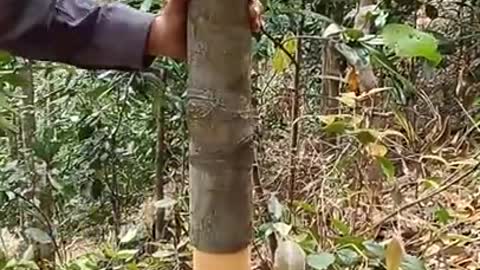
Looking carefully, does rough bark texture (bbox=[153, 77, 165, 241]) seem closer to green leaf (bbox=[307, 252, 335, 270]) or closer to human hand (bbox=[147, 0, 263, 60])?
green leaf (bbox=[307, 252, 335, 270])

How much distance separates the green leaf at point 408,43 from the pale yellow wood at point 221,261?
0.33 m

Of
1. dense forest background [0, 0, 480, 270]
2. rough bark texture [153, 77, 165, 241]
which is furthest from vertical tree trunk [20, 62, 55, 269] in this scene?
rough bark texture [153, 77, 165, 241]

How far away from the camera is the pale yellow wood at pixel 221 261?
647 mm

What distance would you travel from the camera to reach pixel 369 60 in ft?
3.14

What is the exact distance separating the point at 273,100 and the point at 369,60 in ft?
2.28

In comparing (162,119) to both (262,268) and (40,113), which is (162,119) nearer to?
(40,113)

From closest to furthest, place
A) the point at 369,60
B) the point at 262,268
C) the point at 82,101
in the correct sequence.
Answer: the point at 369,60
the point at 262,268
the point at 82,101

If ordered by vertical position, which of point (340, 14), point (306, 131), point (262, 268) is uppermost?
point (340, 14)

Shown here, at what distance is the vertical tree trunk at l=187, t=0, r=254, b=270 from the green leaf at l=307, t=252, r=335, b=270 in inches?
9.2

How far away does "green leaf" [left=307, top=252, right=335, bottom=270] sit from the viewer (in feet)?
2.86

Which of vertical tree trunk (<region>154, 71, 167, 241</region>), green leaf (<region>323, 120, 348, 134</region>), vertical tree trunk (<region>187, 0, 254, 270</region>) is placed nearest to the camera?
vertical tree trunk (<region>187, 0, 254, 270</region>)

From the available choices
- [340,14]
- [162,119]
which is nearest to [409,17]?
[340,14]

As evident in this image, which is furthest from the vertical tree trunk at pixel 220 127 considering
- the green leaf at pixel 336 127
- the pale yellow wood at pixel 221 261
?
the green leaf at pixel 336 127

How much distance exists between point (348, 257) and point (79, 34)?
0.40 metres
